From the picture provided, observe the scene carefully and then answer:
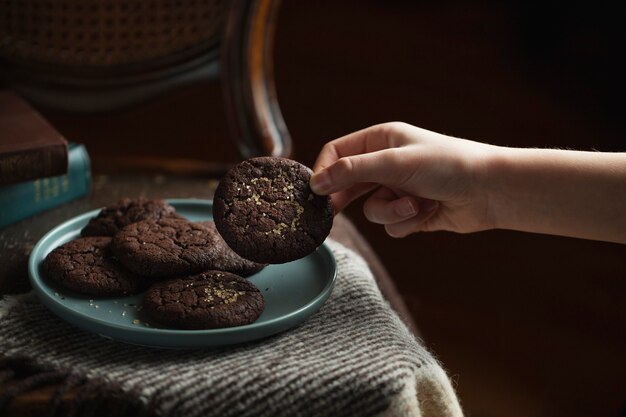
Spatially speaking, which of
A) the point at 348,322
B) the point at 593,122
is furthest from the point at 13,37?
the point at 593,122

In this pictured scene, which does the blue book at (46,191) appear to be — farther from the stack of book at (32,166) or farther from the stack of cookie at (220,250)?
the stack of cookie at (220,250)

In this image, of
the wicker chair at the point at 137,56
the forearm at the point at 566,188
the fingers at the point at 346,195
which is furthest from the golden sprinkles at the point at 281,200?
the wicker chair at the point at 137,56

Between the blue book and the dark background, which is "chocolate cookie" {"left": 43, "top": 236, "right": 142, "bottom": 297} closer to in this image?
the blue book

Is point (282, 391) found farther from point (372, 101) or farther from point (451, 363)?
point (372, 101)

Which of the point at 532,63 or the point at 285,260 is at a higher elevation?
the point at 285,260

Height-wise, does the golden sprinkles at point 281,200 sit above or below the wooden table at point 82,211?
above

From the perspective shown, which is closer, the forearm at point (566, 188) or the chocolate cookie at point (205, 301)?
the chocolate cookie at point (205, 301)

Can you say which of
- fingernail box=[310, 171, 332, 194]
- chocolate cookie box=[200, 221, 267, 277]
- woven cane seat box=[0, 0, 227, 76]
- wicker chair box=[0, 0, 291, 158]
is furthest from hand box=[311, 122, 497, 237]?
woven cane seat box=[0, 0, 227, 76]
